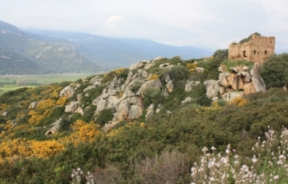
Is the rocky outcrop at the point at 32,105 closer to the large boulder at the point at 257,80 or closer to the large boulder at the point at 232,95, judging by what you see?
the large boulder at the point at 232,95

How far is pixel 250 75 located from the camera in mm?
25984

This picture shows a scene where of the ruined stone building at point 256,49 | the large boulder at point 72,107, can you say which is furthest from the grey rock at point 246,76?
the large boulder at point 72,107

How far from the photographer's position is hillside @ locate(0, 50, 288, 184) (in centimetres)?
694

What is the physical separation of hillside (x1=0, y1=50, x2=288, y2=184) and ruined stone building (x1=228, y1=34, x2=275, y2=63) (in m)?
1.76

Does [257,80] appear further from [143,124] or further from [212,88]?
[143,124]

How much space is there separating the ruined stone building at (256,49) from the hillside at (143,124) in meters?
1.76

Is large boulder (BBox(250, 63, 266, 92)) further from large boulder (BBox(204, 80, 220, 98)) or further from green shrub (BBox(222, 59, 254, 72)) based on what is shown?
large boulder (BBox(204, 80, 220, 98))

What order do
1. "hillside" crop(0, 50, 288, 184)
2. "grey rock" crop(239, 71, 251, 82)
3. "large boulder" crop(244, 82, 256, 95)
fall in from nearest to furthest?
1. "hillside" crop(0, 50, 288, 184)
2. "large boulder" crop(244, 82, 256, 95)
3. "grey rock" crop(239, 71, 251, 82)

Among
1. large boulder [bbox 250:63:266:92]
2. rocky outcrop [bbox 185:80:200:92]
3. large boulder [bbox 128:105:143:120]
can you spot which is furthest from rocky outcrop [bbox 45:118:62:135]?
large boulder [bbox 250:63:266:92]

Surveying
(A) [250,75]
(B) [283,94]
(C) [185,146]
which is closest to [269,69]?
(A) [250,75]

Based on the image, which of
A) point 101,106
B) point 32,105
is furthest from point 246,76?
point 32,105

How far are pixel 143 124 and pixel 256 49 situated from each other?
17817 millimetres

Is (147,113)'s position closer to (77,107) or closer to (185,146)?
(77,107)

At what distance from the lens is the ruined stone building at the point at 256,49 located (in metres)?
29.3
